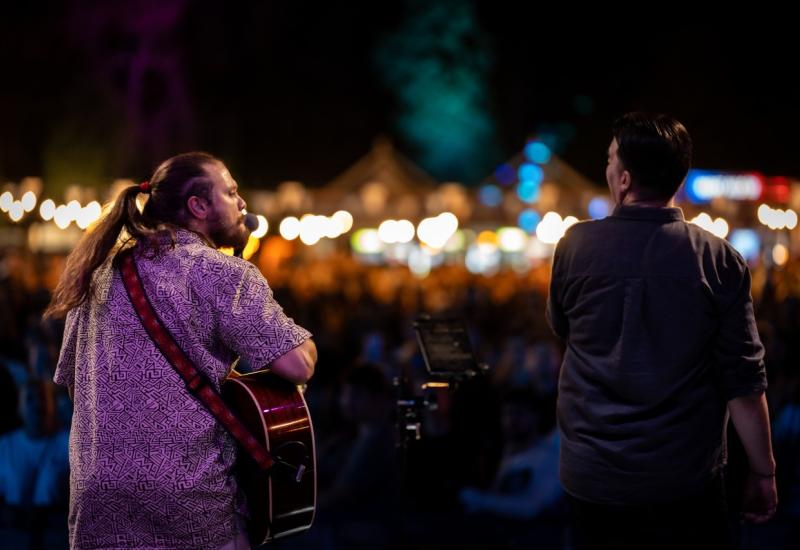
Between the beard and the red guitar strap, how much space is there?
0.29 metres

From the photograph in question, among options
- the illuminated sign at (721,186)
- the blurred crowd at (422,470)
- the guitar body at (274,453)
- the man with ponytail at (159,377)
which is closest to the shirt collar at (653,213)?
the man with ponytail at (159,377)

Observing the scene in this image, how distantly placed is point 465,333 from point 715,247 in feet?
4.23

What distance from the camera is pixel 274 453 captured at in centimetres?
274

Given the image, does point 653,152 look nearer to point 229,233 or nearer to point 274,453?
point 229,233

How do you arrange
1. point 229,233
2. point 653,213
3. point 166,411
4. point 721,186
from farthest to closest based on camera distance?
point 721,186 < point 229,233 < point 653,213 < point 166,411

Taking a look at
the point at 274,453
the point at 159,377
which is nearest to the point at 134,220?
the point at 159,377

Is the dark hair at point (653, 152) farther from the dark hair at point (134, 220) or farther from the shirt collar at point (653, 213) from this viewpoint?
the dark hair at point (134, 220)

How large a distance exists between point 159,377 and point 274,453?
1.25 ft

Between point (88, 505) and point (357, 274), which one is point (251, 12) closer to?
point (357, 274)

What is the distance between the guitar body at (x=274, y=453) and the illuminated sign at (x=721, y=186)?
36.9m

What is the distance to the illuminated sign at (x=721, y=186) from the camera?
38.1 m

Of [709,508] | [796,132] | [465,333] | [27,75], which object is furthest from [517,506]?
[796,132]

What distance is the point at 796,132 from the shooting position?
34.8 m

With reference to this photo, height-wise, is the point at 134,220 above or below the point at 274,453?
above
